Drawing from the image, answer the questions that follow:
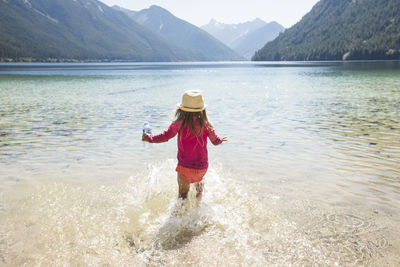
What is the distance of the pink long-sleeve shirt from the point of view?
5.15 m

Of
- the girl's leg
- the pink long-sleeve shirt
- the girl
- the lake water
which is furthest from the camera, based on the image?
the girl's leg

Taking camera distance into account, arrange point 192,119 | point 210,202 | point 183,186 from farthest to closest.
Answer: point 210,202 < point 183,186 < point 192,119

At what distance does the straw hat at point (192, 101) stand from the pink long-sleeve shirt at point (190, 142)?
0.34 metres

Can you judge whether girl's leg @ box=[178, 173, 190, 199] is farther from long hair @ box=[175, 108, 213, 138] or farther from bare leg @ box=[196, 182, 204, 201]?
long hair @ box=[175, 108, 213, 138]

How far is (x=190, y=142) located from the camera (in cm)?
516

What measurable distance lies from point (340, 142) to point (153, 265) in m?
9.04

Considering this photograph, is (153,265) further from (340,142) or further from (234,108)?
(234,108)

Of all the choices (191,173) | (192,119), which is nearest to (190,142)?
(192,119)

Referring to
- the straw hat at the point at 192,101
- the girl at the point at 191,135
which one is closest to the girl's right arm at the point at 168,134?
the girl at the point at 191,135

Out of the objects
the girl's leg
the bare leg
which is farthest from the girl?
the bare leg

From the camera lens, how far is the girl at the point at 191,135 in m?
4.99

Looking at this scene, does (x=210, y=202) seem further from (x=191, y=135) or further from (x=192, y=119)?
(x=192, y=119)

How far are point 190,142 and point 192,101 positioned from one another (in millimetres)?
739

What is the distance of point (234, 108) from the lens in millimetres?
20844
